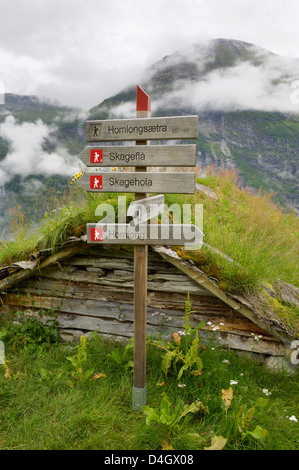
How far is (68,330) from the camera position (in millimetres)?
4648

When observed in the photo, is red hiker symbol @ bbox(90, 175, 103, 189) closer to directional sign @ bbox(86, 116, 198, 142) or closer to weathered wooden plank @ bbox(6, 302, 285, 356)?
directional sign @ bbox(86, 116, 198, 142)

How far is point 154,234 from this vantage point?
315 centimetres

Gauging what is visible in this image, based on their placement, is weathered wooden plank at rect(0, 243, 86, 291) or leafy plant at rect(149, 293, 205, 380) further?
weathered wooden plank at rect(0, 243, 86, 291)

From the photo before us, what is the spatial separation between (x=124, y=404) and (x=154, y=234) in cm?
188

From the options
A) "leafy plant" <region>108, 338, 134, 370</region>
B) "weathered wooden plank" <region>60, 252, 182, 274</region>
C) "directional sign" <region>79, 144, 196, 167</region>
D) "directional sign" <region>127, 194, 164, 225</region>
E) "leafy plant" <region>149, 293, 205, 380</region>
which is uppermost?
"directional sign" <region>79, 144, 196, 167</region>

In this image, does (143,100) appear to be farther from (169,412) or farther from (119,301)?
(169,412)

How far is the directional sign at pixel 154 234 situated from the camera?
3.10 metres

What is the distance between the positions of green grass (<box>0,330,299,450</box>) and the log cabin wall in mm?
301

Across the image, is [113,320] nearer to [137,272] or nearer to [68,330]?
[68,330]

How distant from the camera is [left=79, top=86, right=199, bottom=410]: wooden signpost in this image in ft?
9.76

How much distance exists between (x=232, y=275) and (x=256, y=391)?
1.32 metres

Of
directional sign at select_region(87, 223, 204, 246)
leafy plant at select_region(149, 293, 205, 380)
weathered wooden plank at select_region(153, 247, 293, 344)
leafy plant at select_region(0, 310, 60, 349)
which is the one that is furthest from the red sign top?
leafy plant at select_region(0, 310, 60, 349)

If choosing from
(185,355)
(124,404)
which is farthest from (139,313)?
(124,404)
